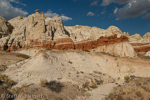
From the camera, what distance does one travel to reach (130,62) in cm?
1738

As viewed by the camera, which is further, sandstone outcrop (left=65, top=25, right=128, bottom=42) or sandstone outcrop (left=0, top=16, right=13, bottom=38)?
sandstone outcrop (left=0, top=16, right=13, bottom=38)

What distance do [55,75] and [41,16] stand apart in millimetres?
41326

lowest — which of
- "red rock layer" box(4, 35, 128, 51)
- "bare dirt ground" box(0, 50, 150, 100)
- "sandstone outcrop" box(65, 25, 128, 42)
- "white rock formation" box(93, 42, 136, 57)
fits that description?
"bare dirt ground" box(0, 50, 150, 100)

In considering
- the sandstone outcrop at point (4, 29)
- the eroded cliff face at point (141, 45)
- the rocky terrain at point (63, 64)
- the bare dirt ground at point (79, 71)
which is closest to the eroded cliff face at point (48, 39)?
the rocky terrain at point (63, 64)

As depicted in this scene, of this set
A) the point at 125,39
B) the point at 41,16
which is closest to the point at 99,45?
the point at 125,39

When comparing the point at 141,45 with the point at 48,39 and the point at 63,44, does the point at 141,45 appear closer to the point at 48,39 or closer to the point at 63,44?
the point at 63,44

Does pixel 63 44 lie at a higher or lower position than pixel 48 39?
lower

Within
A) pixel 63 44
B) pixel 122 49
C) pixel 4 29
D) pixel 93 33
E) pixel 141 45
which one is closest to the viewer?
pixel 122 49

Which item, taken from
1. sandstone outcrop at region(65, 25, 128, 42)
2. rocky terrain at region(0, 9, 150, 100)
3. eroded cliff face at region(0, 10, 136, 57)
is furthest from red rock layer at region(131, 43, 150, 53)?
eroded cliff face at region(0, 10, 136, 57)

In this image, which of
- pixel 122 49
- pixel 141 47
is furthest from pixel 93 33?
pixel 141 47

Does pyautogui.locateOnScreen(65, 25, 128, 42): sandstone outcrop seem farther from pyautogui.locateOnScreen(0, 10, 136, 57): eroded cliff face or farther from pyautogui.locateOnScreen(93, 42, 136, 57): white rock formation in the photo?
pyautogui.locateOnScreen(93, 42, 136, 57): white rock formation

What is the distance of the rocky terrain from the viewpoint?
32.7 feet

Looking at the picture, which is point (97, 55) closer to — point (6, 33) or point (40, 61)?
point (40, 61)

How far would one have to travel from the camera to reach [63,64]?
56.9ft
